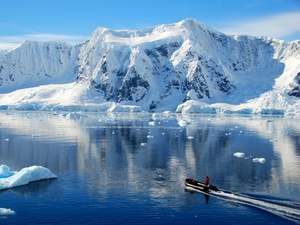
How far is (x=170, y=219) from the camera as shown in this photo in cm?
3225

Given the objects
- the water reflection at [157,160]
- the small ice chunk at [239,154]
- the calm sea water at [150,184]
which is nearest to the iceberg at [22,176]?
the calm sea water at [150,184]

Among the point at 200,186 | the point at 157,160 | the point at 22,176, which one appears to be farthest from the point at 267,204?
the point at 157,160

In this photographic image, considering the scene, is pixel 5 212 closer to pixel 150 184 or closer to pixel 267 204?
pixel 150 184

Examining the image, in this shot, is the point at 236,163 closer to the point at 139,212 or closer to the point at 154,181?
the point at 154,181

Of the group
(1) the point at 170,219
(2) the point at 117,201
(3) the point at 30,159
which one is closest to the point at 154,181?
(2) the point at 117,201

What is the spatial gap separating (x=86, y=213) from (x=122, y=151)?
115ft

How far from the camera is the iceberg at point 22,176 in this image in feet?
133

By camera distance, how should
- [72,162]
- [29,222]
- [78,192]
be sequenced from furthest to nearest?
[72,162], [78,192], [29,222]

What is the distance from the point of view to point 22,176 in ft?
135

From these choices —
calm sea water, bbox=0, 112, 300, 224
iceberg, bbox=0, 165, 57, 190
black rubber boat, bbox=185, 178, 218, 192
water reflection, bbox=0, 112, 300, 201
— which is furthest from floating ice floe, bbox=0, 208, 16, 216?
black rubber boat, bbox=185, 178, 218, 192

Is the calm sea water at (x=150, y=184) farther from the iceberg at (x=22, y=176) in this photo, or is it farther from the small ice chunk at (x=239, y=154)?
the small ice chunk at (x=239, y=154)

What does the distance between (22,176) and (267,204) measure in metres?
23.8

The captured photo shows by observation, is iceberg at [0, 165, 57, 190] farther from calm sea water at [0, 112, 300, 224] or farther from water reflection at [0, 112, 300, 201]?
water reflection at [0, 112, 300, 201]

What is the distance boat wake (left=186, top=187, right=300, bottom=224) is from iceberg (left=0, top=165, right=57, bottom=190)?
1743 cm
